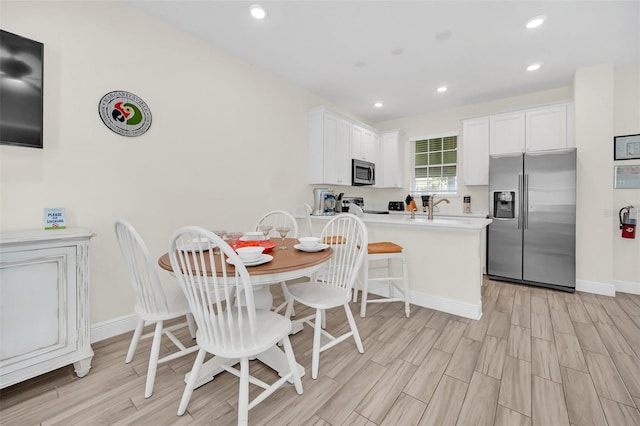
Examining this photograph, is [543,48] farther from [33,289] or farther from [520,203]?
[33,289]

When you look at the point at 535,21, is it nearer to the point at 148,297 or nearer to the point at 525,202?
the point at 525,202

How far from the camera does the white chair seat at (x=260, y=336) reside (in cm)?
121

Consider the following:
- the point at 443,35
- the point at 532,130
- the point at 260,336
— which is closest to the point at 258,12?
the point at 443,35

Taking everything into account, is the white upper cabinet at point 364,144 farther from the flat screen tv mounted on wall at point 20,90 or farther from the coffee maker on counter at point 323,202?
the flat screen tv mounted on wall at point 20,90

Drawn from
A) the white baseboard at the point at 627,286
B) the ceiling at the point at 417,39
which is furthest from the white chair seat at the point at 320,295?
the white baseboard at the point at 627,286

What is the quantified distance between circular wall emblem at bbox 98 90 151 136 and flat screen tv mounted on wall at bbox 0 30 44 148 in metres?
0.38

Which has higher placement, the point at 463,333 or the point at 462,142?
the point at 462,142

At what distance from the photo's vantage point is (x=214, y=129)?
287cm

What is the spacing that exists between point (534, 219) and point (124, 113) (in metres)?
4.85

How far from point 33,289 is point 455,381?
8.64 ft

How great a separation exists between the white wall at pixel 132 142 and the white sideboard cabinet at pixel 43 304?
0.52 metres

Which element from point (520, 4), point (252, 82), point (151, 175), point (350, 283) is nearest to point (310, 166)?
point (252, 82)

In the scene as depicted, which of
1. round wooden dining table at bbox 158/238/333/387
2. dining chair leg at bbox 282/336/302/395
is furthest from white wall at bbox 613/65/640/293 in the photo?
dining chair leg at bbox 282/336/302/395

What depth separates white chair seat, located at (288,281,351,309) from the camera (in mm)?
1716
